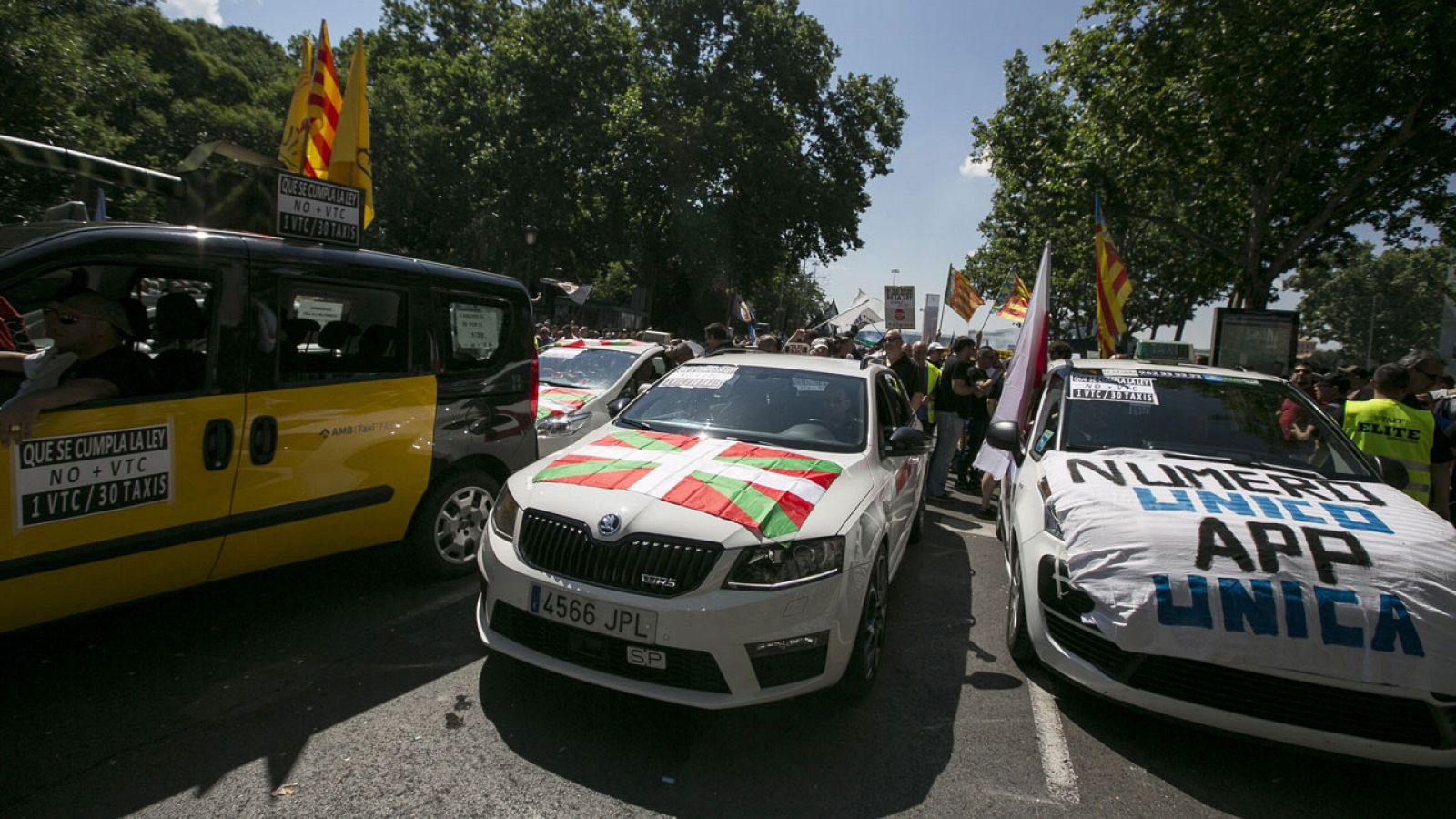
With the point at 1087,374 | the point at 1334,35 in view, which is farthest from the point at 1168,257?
the point at 1087,374

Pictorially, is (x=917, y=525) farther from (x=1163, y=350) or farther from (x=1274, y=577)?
(x=1163, y=350)

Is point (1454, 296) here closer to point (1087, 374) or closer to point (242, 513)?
point (1087, 374)

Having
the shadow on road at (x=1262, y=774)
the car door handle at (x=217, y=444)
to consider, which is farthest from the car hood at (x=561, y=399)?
the shadow on road at (x=1262, y=774)

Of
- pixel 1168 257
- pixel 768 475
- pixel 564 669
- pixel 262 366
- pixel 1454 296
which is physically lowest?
pixel 564 669

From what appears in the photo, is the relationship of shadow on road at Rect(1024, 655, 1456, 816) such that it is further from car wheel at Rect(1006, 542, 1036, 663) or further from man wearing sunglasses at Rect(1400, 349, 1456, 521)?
man wearing sunglasses at Rect(1400, 349, 1456, 521)

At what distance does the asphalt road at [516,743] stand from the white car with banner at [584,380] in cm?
311

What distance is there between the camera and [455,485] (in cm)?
476

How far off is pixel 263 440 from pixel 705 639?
7.70ft

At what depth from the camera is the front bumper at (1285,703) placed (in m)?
2.86

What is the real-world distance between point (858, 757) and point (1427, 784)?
7.63 ft

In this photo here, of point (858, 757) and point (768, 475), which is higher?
point (768, 475)

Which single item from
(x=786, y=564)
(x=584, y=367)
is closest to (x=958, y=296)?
(x=584, y=367)

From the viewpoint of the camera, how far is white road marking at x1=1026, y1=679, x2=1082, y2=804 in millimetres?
2986

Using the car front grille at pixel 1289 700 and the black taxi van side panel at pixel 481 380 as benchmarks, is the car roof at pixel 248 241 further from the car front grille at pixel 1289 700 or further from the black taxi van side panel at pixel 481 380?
the car front grille at pixel 1289 700
